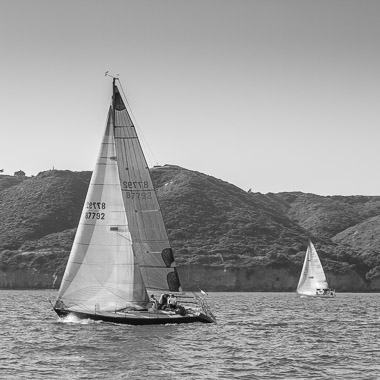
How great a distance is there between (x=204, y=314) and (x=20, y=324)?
1143 cm

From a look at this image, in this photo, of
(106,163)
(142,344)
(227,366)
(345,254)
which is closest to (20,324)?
(106,163)

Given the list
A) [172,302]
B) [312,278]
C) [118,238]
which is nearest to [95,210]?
[118,238]

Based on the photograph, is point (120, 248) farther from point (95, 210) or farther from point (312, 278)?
point (312, 278)

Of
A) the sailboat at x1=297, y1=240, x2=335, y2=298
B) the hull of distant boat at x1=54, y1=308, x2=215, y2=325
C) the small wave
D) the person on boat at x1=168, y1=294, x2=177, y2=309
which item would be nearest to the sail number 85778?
the hull of distant boat at x1=54, y1=308, x2=215, y2=325

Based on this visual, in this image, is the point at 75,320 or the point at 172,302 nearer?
the point at 75,320

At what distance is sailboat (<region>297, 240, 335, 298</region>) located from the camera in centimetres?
12862

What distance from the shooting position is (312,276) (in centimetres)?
13038

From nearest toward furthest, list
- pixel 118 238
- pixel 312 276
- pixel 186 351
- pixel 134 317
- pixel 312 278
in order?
pixel 186 351 → pixel 134 317 → pixel 118 238 → pixel 312 278 → pixel 312 276

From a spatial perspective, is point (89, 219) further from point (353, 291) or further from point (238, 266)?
point (353, 291)

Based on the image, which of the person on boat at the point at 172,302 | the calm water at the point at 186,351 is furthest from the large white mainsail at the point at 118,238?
the calm water at the point at 186,351

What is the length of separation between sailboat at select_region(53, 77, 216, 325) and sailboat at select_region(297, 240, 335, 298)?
266ft

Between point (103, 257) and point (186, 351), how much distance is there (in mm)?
10319

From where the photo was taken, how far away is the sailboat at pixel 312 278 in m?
129

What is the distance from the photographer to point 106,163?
48.4 metres
